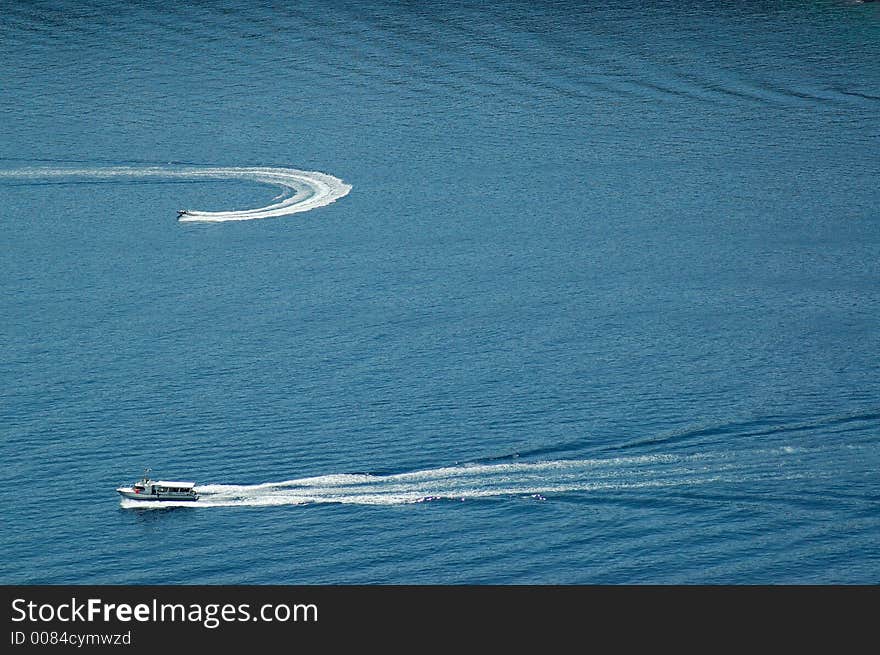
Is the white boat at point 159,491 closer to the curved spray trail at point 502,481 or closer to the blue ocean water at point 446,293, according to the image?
the curved spray trail at point 502,481

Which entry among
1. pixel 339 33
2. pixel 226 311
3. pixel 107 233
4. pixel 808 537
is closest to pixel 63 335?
pixel 226 311

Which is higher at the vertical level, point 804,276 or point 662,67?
point 662,67

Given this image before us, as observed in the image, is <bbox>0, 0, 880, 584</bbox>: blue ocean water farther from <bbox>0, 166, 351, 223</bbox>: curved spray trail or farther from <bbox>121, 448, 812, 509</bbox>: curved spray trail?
<bbox>0, 166, 351, 223</bbox>: curved spray trail

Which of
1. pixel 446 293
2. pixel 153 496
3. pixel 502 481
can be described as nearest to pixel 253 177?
pixel 446 293

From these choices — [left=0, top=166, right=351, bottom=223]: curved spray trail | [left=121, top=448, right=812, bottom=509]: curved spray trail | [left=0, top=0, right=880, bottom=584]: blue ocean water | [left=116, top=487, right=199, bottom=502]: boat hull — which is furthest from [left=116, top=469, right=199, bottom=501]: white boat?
[left=0, top=166, right=351, bottom=223]: curved spray trail

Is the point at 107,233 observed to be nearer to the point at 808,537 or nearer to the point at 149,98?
the point at 149,98
